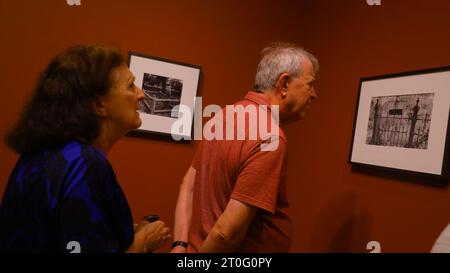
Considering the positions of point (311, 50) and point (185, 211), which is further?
point (311, 50)

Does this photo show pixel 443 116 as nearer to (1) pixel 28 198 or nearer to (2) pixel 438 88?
(2) pixel 438 88

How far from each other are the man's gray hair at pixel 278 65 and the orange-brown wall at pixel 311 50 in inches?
20.1

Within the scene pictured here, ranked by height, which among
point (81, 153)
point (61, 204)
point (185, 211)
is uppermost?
point (81, 153)

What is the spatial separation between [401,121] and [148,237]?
3.39 feet

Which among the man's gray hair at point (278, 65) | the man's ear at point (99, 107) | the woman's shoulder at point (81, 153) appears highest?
the man's gray hair at point (278, 65)

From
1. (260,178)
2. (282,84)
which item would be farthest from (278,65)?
(260,178)

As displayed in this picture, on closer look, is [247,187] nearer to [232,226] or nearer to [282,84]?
[232,226]

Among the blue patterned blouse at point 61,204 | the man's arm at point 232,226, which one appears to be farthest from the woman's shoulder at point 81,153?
the man's arm at point 232,226

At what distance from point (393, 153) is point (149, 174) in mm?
1102

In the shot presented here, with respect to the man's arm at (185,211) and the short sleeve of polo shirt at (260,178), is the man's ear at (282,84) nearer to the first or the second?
the short sleeve of polo shirt at (260,178)

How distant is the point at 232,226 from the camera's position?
1.00 m

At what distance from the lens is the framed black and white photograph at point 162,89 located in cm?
171

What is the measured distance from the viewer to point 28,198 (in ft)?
2.51
